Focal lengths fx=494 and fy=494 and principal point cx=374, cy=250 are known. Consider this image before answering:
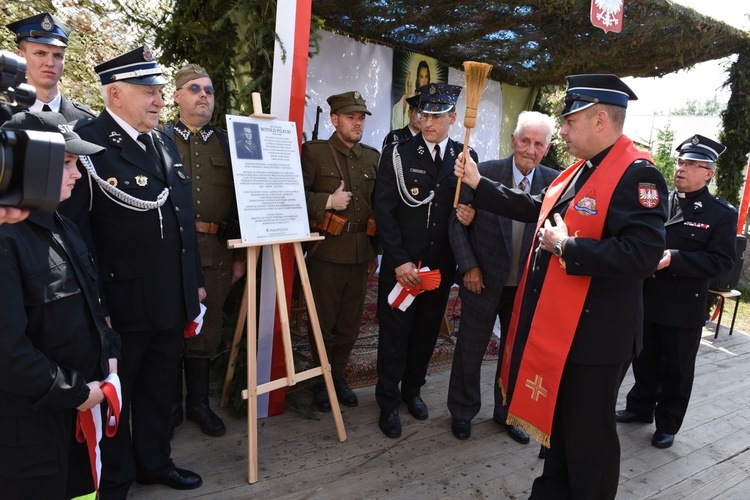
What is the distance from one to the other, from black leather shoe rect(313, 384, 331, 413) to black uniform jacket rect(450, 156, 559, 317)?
1.21m

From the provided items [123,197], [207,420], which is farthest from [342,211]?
[207,420]

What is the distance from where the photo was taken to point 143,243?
2.15 m

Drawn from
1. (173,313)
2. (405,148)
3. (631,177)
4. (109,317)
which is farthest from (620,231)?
(109,317)

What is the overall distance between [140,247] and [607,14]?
4.07 meters

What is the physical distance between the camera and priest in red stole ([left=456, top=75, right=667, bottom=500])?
1.90 meters

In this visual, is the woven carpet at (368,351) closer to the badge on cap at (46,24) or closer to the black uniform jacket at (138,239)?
the black uniform jacket at (138,239)

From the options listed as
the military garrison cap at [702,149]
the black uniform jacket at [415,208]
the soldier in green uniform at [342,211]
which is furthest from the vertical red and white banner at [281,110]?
the military garrison cap at [702,149]

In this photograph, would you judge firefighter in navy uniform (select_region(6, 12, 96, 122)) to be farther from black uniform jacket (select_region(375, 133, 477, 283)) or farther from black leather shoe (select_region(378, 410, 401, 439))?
black leather shoe (select_region(378, 410, 401, 439))

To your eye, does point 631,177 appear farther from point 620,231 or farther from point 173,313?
point 173,313

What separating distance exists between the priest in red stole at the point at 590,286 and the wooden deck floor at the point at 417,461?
0.65 meters

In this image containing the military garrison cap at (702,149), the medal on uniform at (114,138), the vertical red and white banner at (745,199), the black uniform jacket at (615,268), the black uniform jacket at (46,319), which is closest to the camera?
the black uniform jacket at (46,319)

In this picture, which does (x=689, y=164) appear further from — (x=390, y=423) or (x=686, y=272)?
(x=390, y=423)

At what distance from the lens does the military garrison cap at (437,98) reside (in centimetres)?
289

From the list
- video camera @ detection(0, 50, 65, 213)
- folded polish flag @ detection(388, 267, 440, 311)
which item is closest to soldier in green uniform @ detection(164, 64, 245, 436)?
folded polish flag @ detection(388, 267, 440, 311)
